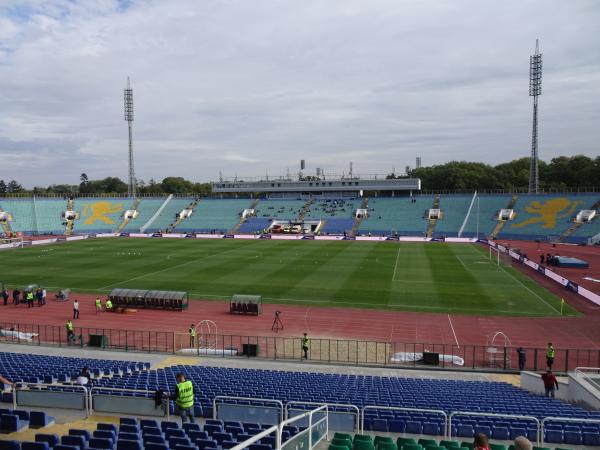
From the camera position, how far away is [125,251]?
219 feet

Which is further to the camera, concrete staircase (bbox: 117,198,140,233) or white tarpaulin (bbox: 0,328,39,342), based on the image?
concrete staircase (bbox: 117,198,140,233)

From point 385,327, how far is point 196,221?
240 ft

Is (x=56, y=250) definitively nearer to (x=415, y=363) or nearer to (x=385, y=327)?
(x=385, y=327)

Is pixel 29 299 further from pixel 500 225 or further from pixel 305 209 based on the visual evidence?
pixel 500 225

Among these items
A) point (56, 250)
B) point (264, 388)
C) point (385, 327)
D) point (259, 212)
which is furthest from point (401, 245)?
point (264, 388)

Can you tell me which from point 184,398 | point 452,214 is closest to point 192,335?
point 184,398

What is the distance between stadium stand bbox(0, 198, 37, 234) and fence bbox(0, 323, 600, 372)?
6854cm

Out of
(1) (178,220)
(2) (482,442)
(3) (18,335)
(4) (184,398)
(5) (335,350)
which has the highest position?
(2) (482,442)

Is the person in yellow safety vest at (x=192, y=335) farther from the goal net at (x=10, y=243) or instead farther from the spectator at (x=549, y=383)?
the goal net at (x=10, y=243)

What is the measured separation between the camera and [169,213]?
4065 inches

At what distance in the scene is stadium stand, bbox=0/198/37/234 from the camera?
293 ft

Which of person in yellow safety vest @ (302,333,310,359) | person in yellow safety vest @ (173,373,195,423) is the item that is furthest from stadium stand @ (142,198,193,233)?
person in yellow safety vest @ (173,373,195,423)

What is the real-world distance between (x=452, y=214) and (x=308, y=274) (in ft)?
169

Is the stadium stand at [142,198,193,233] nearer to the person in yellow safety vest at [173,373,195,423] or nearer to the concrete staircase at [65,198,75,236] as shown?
the concrete staircase at [65,198,75,236]
